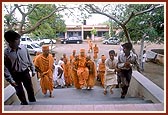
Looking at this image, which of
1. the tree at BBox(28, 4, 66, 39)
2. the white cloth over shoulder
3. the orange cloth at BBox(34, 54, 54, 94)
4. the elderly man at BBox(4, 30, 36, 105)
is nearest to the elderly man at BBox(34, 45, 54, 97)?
the orange cloth at BBox(34, 54, 54, 94)

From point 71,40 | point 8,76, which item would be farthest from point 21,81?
point 71,40

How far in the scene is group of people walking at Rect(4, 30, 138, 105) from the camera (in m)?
4.46

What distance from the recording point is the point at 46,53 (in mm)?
6086

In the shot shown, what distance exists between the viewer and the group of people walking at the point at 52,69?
4.46 metres

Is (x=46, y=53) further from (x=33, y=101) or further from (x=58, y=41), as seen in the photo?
(x=58, y=41)

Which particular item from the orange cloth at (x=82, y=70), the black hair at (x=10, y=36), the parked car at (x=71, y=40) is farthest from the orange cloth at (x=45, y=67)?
the parked car at (x=71, y=40)

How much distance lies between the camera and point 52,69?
658 centimetres

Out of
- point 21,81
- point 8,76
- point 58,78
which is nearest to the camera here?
point 8,76

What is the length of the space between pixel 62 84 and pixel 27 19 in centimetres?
295

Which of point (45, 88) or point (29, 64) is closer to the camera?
point (29, 64)

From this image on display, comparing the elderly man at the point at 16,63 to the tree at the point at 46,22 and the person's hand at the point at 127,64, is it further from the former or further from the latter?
the tree at the point at 46,22

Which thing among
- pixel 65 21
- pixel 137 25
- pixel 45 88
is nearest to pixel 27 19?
pixel 65 21

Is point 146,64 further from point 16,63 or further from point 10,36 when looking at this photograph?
point 10,36

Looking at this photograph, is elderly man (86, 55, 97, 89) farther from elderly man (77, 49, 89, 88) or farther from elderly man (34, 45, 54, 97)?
elderly man (34, 45, 54, 97)
